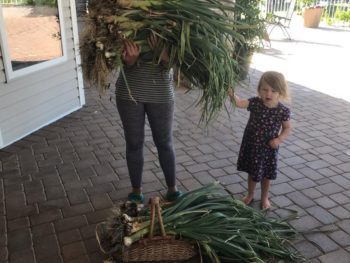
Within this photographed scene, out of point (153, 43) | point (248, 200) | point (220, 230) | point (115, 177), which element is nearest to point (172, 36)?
point (153, 43)

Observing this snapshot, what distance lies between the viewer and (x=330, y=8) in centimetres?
1393

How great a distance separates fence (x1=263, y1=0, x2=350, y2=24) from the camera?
42.1 feet

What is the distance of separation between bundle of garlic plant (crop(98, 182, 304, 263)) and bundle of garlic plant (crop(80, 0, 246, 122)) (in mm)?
681

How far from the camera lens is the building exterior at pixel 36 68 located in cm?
400

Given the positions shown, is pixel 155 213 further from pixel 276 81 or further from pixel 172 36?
pixel 276 81

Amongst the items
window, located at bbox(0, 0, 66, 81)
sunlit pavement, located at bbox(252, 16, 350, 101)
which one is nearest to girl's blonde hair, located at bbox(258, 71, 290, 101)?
sunlit pavement, located at bbox(252, 16, 350, 101)

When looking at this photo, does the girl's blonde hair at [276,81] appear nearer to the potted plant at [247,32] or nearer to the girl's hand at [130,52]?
the potted plant at [247,32]

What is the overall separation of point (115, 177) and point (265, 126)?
1377 millimetres

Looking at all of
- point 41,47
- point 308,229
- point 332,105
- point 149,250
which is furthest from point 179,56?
point 332,105

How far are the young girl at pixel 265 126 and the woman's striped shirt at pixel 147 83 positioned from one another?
43 centimetres

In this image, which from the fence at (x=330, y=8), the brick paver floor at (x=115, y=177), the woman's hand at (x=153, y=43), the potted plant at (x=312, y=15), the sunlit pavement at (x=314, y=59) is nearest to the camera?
the woman's hand at (x=153, y=43)

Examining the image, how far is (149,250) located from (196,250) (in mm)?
297

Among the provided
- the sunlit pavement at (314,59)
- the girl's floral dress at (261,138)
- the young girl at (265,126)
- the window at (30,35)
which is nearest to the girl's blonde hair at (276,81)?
the young girl at (265,126)

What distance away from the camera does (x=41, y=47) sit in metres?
4.52
